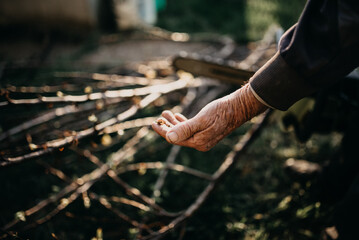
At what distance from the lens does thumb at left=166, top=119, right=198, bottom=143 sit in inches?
46.4

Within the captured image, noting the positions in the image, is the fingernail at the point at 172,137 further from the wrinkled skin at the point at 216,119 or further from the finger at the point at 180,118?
the finger at the point at 180,118

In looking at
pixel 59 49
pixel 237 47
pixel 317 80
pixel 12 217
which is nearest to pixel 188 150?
pixel 12 217

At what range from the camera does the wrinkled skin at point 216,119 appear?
3.96 ft

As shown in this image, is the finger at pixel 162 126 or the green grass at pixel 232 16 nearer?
the finger at pixel 162 126

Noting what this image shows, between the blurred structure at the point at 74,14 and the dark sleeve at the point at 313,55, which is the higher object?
the dark sleeve at the point at 313,55

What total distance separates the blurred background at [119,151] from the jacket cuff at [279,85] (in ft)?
2.73

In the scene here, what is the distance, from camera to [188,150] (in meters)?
2.75

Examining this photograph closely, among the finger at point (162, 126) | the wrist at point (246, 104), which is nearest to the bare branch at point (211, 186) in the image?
the finger at point (162, 126)

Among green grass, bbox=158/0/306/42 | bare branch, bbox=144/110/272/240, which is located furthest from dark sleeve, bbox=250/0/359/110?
green grass, bbox=158/0/306/42

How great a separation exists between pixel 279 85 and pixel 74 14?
5.35 m

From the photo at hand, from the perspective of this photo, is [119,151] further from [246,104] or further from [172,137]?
[246,104]

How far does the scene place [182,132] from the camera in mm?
1191

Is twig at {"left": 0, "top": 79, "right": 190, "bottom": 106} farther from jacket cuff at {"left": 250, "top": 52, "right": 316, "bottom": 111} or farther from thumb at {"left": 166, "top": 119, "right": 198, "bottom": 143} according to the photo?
jacket cuff at {"left": 250, "top": 52, "right": 316, "bottom": 111}

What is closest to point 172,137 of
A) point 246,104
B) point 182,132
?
point 182,132
